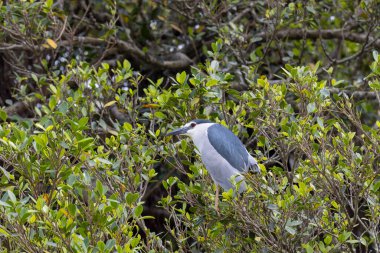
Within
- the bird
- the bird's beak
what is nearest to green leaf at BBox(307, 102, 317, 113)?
the bird

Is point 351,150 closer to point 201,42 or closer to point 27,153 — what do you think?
point 27,153

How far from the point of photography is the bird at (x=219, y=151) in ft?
13.1

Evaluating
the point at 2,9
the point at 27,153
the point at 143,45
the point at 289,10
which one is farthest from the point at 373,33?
the point at 27,153

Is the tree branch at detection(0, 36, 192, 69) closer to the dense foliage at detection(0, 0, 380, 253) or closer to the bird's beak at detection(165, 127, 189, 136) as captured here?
the dense foliage at detection(0, 0, 380, 253)

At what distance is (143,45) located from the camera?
258 inches

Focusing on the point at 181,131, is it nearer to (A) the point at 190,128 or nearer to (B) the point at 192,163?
(A) the point at 190,128

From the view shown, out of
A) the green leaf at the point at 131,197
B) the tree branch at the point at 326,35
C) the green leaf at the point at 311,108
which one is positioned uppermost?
the green leaf at the point at 311,108

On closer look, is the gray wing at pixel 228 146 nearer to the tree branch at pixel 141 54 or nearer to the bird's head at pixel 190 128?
the bird's head at pixel 190 128

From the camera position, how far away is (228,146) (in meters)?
4.09

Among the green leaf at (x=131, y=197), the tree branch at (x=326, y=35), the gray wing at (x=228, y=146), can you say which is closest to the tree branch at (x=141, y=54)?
the tree branch at (x=326, y=35)

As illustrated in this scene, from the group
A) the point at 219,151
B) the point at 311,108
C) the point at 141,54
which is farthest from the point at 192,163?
the point at 141,54

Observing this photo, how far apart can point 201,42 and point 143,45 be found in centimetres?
50

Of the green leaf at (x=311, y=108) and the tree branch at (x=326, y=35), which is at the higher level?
the green leaf at (x=311, y=108)

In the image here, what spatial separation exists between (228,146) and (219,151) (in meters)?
0.07
